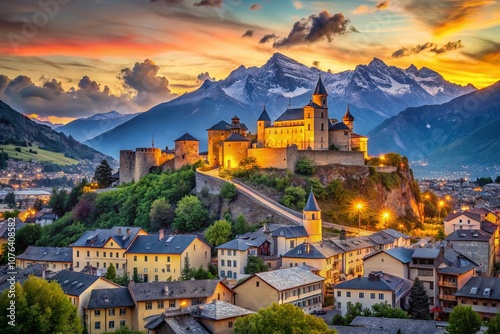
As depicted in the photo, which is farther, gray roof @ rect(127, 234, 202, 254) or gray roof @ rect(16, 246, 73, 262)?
gray roof @ rect(16, 246, 73, 262)

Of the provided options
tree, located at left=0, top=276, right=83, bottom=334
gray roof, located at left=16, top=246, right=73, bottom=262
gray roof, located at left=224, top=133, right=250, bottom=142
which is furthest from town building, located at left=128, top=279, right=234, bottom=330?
gray roof, located at left=224, top=133, right=250, bottom=142

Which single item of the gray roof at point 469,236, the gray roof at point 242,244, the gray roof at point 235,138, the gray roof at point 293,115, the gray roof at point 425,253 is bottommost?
the gray roof at point 425,253

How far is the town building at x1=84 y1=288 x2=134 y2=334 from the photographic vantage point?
55.5 metres

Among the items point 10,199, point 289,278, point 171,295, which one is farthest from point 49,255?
point 10,199

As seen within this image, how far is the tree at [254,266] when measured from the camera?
65.7 m

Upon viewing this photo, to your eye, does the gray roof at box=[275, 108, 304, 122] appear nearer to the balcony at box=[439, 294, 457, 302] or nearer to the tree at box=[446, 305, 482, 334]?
the balcony at box=[439, 294, 457, 302]

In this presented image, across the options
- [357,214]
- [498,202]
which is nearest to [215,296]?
[357,214]

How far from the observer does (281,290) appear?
185ft

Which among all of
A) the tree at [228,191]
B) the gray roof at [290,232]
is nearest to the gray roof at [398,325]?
the gray roof at [290,232]

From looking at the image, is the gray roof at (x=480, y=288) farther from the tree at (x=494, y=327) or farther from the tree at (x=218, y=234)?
the tree at (x=218, y=234)

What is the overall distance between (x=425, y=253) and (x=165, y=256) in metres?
25.0

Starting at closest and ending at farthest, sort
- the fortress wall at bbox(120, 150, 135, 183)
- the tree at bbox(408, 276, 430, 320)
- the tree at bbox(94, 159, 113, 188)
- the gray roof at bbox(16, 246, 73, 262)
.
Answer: the tree at bbox(408, 276, 430, 320), the gray roof at bbox(16, 246, 73, 262), the fortress wall at bbox(120, 150, 135, 183), the tree at bbox(94, 159, 113, 188)

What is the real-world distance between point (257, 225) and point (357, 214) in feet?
47.0

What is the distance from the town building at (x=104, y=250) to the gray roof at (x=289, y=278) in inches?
745
